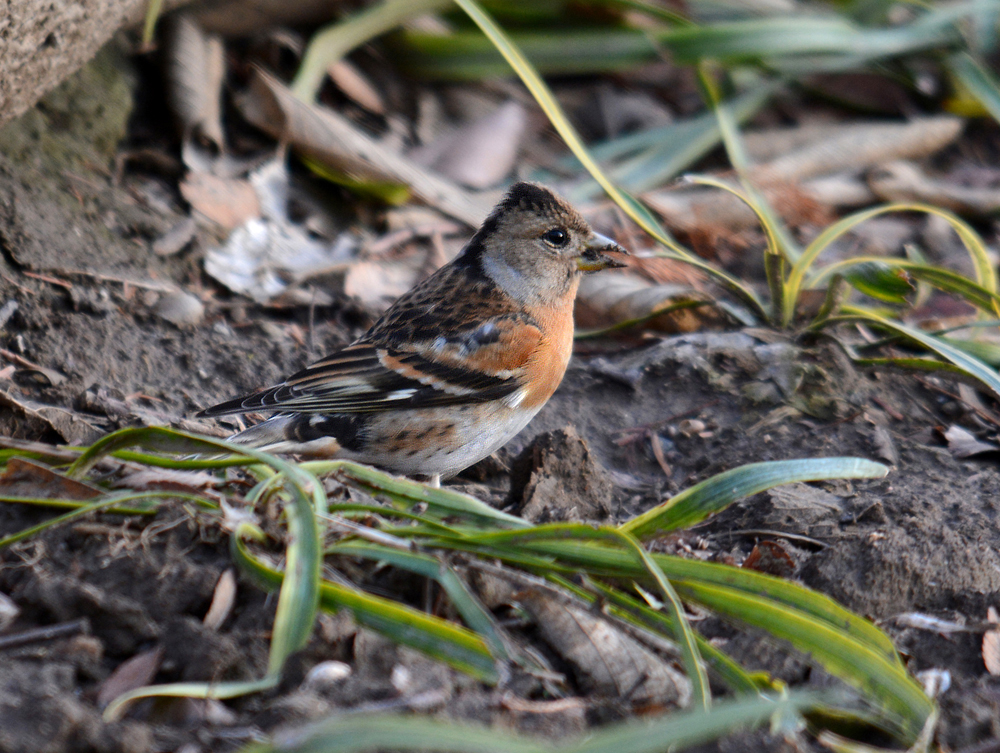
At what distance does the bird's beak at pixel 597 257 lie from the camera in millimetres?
4316

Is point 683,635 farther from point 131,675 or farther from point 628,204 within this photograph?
point 628,204

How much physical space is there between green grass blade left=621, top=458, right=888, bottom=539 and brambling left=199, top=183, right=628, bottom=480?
119cm

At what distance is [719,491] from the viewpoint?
8.39ft

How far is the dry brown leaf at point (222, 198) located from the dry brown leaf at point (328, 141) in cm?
46

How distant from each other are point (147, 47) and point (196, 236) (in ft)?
4.09

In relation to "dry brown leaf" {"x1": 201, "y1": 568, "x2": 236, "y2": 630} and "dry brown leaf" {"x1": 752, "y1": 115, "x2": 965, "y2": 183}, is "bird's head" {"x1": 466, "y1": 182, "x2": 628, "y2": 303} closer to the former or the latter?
"dry brown leaf" {"x1": 201, "y1": 568, "x2": 236, "y2": 630}

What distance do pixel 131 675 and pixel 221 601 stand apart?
0.28 m

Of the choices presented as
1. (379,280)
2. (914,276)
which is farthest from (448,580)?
(914,276)

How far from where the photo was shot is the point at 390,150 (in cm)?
586

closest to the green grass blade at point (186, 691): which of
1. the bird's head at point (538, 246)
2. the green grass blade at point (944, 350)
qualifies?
the bird's head at point (538, 246)

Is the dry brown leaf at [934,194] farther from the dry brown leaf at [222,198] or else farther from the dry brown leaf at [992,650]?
the dry brown leaf at [992,650]

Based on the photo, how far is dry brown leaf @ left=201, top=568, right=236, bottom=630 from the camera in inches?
90.4

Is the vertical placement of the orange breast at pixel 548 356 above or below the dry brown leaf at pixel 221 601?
above

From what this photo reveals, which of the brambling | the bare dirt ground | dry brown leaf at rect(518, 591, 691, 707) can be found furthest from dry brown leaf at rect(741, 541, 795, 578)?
the brambling
